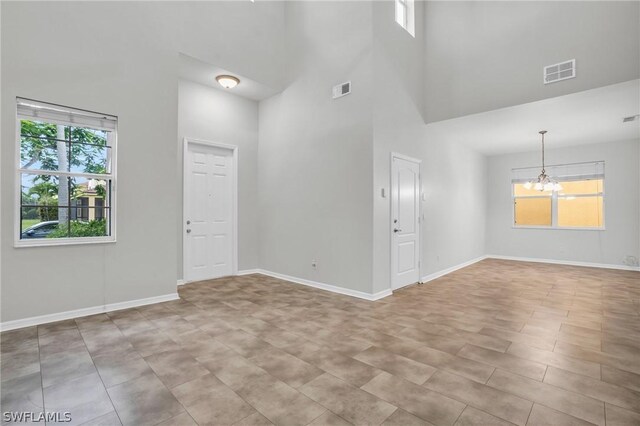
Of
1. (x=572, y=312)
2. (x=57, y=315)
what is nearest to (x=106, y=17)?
(x=57, y=315)

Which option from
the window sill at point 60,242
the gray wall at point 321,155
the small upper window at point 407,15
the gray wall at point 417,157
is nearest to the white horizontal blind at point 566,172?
the gray wall at point 417,157

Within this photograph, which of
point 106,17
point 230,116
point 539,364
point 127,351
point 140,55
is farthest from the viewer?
point 230,116

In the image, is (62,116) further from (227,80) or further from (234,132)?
(234,132)

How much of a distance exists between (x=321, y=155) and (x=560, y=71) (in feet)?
11.6

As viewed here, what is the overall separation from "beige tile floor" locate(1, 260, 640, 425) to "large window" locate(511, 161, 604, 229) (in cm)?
377

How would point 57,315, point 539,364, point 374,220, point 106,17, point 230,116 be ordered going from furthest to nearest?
point 230,116, point 374,220, point 106,17, point 57,315, point 539,364

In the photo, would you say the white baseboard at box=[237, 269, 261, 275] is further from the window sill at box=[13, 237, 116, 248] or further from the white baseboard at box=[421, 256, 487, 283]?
the white baseboard at box=[421, 256, 487, 283]

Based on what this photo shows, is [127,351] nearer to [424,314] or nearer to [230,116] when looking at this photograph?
[424,314]

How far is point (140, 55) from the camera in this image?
404 centimetres

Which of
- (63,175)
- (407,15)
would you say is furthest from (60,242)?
(407,15)

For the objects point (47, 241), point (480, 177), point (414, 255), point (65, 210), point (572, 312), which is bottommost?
point (572, 312)

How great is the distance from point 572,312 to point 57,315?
605 cm

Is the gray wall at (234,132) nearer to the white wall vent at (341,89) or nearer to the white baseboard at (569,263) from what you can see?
the white wall vent at (341,89)

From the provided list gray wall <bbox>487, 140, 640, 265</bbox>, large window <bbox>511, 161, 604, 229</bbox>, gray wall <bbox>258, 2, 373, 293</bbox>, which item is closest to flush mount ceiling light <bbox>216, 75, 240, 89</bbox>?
gray wall <bbox>258, 2, 373, 293</bbox>
